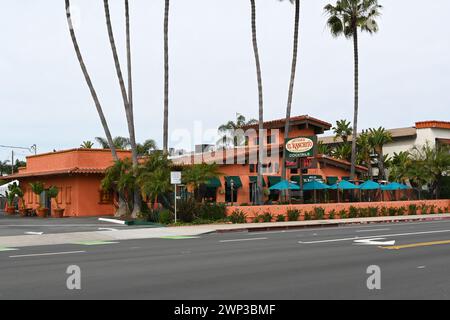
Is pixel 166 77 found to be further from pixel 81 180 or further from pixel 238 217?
pixel 238 217

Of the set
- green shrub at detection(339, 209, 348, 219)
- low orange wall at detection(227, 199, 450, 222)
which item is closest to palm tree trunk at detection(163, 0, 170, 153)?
low orange wall at detection(227, 199, 450, 222)

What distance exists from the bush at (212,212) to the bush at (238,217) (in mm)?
540

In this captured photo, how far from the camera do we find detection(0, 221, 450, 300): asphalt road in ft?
30.7

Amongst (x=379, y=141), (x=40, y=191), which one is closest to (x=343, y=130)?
(x=379, y=141)

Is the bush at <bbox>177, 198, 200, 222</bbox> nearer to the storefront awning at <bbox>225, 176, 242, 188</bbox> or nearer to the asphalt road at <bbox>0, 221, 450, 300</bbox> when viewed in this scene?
the asphalt road at <bbox>0, 221, 450, 300</bbox>

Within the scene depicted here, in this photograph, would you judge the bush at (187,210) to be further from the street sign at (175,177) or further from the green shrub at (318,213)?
the green shrub at (318,213)

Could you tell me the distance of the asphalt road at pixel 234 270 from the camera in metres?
9.34

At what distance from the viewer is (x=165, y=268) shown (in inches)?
492

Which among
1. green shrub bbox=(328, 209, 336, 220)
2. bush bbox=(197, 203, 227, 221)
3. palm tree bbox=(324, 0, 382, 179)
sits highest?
palm tree bbox=(324, 0, 382, 179)

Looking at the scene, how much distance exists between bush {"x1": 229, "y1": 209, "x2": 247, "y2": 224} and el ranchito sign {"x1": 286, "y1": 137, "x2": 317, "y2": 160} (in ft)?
23.9

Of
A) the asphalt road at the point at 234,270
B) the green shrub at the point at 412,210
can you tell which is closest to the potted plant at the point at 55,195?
the asphalt road at the point at 234,270

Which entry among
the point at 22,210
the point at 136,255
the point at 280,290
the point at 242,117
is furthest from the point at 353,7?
the point at 280,290

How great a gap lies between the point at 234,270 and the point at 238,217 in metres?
18.6
